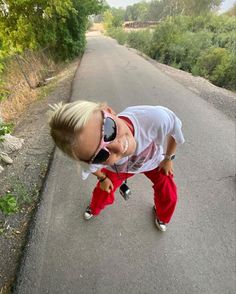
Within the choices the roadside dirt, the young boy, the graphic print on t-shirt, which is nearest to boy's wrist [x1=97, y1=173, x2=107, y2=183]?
the young boy

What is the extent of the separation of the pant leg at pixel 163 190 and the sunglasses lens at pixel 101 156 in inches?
39.3

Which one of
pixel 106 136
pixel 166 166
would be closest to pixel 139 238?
pixel 166 166

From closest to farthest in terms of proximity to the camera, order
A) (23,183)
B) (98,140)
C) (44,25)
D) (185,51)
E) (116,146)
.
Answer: (98,140) → (116,146) → (23,183) → (44,25) → (185,51)

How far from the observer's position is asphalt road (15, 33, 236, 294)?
2557 millimetres

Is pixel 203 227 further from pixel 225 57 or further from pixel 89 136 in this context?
pixel 225 57

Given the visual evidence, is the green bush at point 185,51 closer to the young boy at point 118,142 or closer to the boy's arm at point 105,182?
the young boy at point 118,142

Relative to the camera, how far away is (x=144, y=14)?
84000 mm

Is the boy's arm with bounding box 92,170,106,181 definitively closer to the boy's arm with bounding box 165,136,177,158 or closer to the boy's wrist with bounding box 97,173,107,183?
the boy's wrist with bounding box 97,173,107,183

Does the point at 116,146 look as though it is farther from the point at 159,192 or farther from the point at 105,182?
the point at 159,192

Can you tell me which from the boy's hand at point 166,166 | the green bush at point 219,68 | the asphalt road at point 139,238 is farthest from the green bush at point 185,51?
the boy's hand at point 166,166

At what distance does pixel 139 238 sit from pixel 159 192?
2.26 ft

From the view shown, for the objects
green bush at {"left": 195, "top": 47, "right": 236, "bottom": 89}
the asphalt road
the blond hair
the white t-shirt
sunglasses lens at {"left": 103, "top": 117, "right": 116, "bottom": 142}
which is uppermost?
the blond hair

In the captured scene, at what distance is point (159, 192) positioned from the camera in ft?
8.61

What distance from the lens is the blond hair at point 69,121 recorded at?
1.43 m
